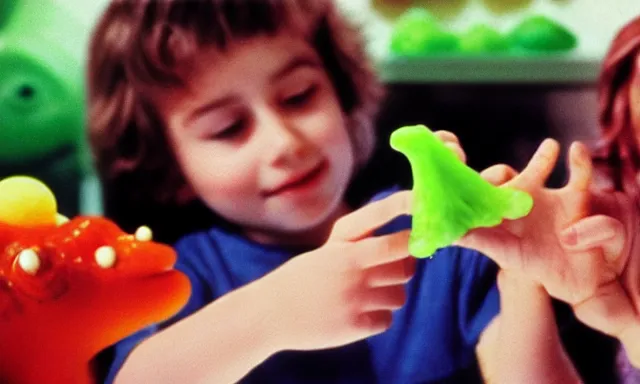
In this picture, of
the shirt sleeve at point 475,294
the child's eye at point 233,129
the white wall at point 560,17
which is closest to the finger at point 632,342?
the shirt sleeve at point 475,294

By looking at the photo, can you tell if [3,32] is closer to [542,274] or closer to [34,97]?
[34,97]

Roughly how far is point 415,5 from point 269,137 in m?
0.17

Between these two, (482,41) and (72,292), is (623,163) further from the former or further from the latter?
(72,292)

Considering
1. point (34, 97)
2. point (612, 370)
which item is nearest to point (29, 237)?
point (34, 97)

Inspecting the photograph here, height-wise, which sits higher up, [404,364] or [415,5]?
[415,5]

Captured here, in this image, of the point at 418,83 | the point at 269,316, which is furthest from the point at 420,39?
the point at 269,316

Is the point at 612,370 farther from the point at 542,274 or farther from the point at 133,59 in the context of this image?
the point at 133,59

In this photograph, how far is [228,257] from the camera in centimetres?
55

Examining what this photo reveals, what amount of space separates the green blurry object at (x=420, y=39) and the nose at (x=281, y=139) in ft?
0.35

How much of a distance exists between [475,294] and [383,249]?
8cm

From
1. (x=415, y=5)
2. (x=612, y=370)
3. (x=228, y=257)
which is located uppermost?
(x=415, y=5)

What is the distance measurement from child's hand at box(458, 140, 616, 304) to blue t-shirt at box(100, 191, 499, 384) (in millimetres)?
22

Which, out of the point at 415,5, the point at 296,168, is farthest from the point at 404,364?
the point at 415,5

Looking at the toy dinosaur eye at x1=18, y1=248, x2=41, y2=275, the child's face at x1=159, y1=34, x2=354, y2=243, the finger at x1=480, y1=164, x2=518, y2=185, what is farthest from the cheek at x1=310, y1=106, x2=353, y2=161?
the toy dinosaur eye at x1=18, y1=248, x2=41, y2=275
